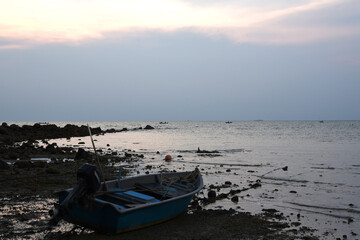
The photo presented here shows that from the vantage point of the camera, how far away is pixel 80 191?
8.32 m

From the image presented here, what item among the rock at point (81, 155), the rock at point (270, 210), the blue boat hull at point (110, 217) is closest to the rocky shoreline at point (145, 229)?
the rock at point (270, 210)

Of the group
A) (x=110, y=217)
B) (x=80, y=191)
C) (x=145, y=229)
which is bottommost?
(x=145, y=229)

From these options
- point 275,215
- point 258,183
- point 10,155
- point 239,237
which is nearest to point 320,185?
point 258,183

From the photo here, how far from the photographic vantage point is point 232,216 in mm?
10945

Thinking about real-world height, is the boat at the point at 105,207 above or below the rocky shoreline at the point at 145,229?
above

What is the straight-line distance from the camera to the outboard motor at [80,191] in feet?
27.1

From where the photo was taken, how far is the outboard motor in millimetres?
8258

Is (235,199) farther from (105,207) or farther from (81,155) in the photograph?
(81,155)

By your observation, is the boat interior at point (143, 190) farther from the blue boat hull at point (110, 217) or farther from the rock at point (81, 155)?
the rock at point (81, 155)

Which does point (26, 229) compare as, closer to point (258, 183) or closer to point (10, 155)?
point (258, 183)

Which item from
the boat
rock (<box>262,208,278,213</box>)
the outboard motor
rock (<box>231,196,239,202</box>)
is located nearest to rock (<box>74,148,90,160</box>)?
rock (<box>231,196,239,202</box>)

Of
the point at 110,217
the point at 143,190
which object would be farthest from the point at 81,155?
the point at 110,217

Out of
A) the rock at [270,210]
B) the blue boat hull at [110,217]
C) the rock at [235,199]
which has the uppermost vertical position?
the blue boat hull at [110,217]

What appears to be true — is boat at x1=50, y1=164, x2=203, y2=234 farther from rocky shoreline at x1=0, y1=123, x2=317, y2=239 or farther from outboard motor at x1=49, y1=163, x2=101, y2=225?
rocky shoreline at x1=0, y1=123, x2=317, y2=239
